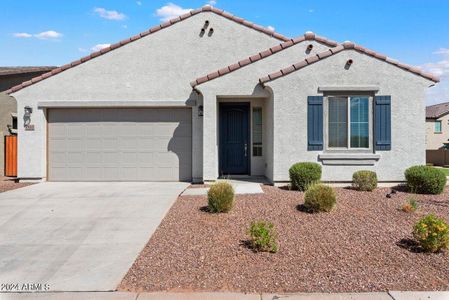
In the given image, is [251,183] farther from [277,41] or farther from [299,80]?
[277,41]

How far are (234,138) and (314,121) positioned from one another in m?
3.31

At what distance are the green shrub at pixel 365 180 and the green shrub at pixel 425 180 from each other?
0.92 m

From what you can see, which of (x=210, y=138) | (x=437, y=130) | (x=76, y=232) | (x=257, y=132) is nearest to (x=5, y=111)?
(x=210, y=138)

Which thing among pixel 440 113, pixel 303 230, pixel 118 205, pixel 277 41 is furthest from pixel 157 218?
pixel 440 113

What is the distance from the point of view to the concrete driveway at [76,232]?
461 centimetres

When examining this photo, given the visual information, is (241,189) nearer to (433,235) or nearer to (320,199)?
(320,199)

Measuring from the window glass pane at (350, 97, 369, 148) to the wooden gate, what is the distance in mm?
12101

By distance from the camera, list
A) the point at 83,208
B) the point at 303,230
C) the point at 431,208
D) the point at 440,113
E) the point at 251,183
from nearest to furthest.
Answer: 1. the point at 303,230
2. the point at 431,208
3. the point at 83,208
4. the point at 251,183
5. the point at 440,113

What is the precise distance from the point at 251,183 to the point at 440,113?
31319mm

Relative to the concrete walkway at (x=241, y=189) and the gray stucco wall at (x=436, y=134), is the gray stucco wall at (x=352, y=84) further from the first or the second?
the gray stucco wall at (x=436, y=134)

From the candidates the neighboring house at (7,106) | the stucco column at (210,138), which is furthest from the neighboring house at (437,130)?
the neighboring house at (7,106)

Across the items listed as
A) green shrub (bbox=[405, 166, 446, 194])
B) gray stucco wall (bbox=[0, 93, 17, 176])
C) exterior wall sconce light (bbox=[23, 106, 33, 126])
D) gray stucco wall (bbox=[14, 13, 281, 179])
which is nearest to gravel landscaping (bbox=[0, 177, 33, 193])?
gray stucco wall (bbox=[14, 13, 281, 179])

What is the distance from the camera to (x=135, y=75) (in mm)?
12156

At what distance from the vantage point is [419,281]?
4.30 metres
